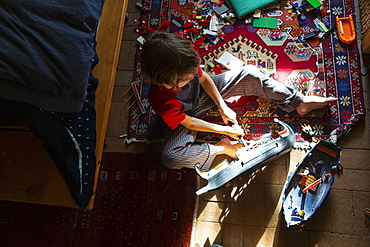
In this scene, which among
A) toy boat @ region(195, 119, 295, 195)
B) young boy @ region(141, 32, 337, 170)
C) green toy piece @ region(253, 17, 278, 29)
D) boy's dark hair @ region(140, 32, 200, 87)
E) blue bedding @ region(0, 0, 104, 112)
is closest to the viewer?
blue bedding @ region(0, 0, 104, 112)

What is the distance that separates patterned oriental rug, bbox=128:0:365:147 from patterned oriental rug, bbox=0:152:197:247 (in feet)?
0.75

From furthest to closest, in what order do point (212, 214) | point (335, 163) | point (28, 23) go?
point (212, 214) < point (335, 163) < point (28, 23)

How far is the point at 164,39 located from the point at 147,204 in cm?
91

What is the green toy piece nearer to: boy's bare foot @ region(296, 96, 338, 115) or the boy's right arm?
boy's bare foot @ region(296, 96, 338, 115)

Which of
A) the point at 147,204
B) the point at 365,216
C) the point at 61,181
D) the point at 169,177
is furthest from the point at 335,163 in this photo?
the point at 61,181

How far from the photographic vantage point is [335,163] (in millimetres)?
1451

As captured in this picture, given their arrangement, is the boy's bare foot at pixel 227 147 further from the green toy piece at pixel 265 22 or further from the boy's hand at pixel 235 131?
the green toy piece at pixel 265 22

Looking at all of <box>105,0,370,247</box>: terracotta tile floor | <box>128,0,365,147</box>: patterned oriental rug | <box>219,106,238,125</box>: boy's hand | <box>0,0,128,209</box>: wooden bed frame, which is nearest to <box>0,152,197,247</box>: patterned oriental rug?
<box>105,0,370,247</box>: terracotta tile floor

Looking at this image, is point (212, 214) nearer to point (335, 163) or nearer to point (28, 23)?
point (335, 163)

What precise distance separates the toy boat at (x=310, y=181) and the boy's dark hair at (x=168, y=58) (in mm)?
753

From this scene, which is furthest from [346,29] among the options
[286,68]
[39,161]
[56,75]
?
[39,161]

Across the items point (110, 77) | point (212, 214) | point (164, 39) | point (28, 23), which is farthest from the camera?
point (212, 214)

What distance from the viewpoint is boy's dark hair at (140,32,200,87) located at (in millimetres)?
1108

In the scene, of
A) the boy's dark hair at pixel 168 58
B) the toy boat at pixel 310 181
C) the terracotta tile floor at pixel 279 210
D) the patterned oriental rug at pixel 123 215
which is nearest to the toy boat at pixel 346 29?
the terracotta tile floor at pixel 279 210
